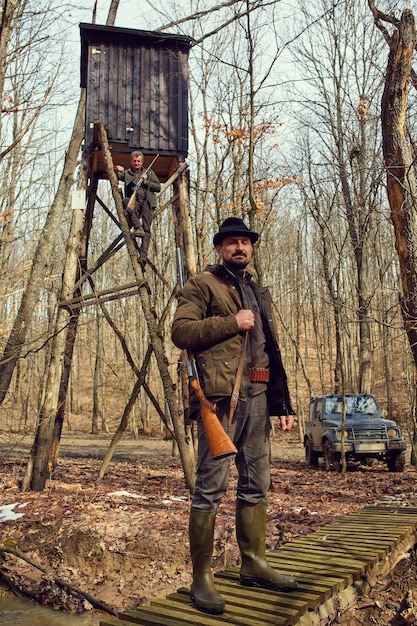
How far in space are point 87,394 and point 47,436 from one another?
98.4 ft

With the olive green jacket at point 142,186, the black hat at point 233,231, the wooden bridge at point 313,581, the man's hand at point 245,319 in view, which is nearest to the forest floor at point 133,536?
the wooden bridge at point 313,581

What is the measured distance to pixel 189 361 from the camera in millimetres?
3840

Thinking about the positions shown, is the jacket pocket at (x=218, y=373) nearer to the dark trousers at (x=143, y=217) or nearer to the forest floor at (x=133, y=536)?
the forest floor at (x=133, y=536)

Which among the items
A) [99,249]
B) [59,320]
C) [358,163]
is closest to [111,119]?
[59,320]

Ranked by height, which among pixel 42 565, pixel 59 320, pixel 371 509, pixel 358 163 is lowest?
pixel 42 565

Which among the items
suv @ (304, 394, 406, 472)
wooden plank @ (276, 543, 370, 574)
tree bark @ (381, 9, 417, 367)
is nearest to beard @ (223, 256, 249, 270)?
wooden plank @ (276, 543, 370, 574)

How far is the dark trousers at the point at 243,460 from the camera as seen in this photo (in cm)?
371

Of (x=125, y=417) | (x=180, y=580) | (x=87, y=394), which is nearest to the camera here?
(x=180, y=580)

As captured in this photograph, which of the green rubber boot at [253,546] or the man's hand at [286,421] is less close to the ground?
the man's hand at [286,421]

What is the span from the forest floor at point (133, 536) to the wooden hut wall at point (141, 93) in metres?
5.93

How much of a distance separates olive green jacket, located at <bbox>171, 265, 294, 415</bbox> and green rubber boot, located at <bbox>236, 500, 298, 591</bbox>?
0.70m

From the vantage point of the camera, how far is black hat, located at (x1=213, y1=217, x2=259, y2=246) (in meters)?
4.01

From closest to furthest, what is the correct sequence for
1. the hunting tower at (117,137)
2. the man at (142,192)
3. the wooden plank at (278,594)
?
the wooden plank at (278,594) → the man at (142,192) → the hunting tower at (117,137)

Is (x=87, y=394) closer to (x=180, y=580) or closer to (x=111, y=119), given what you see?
(x=111, y=119)
